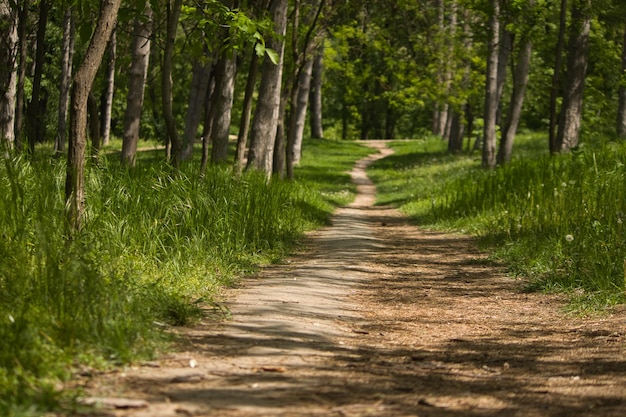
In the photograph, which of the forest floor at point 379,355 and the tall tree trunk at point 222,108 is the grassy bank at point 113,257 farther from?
the tall tree trunk at point 222,108

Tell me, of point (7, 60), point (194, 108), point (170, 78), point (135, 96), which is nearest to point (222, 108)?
point (135, 96)

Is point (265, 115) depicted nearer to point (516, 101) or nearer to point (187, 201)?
point (516, 101)

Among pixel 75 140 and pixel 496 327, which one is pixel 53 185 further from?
pixel 496 327

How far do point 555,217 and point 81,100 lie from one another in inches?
264

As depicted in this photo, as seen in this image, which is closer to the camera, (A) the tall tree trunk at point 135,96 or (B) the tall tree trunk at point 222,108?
(B) the tall tree trunk at point 222,108

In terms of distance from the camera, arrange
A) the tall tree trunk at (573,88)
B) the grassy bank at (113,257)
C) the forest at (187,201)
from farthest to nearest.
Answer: the tall tree trunk at (573,88) < the forest at (187,201) < the grassy bank at (113,257)

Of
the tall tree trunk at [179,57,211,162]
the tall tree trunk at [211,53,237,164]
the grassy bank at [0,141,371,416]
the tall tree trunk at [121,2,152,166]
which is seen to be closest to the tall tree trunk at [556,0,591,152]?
the tall tree trunk at [211,53,237,164]

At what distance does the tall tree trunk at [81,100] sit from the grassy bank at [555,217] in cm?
423

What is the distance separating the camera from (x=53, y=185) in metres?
8.72

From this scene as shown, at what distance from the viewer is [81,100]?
7602mm

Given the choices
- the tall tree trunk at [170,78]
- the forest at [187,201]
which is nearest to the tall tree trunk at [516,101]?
the forest at [187,201]

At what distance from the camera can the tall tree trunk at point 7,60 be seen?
46.7 ft

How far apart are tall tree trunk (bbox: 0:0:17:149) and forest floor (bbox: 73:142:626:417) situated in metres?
5.90

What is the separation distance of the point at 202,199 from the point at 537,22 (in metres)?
12.7
